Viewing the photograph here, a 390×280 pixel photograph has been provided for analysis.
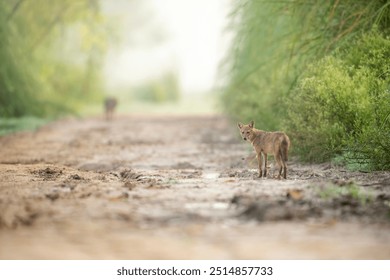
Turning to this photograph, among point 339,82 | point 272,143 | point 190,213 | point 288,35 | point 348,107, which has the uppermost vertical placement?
point 288,35

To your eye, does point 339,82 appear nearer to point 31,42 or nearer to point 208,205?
point 208,205

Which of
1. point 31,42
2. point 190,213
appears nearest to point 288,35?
point 190,213

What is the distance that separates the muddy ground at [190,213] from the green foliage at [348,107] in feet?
1.17

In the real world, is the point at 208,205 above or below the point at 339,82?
below

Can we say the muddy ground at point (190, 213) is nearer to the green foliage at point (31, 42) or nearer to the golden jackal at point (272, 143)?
the golden jackal at point (272, 143)

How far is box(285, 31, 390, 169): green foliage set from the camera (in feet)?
28.5

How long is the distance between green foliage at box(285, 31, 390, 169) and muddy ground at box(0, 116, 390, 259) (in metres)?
0.36

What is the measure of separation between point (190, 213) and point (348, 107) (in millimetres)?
3969

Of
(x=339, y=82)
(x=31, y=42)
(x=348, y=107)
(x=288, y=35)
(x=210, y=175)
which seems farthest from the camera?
(x=31, y=42)

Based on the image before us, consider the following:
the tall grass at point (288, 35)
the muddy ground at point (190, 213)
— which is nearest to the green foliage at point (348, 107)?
the tall grass at point (288, 35)

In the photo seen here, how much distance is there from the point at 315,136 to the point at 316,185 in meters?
2.61

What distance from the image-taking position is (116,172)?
923cm

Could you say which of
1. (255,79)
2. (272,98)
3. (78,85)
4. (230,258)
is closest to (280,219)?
(230,258)

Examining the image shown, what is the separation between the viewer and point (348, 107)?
9203mm
